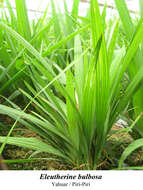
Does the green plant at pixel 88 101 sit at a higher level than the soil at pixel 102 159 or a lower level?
higher

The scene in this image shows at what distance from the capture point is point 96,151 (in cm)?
37

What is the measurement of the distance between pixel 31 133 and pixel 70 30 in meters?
0.49

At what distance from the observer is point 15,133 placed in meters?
0.51

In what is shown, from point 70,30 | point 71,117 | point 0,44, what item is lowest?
point 71,117

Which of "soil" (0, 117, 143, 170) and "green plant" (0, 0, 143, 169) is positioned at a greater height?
"green plant" (0, 0, 143, 169)

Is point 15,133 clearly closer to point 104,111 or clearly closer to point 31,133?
point 31,133

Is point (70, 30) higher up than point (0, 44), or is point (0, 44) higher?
point (70, 30)
